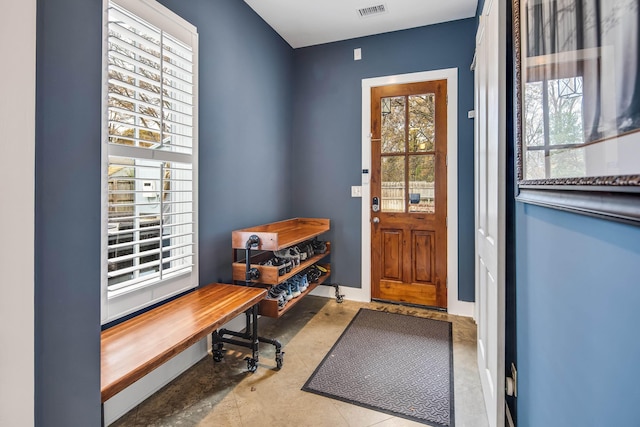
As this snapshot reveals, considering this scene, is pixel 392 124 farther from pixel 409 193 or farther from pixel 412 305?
pixel 412 305

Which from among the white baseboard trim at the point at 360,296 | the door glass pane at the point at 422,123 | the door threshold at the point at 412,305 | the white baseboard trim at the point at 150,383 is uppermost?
the door glass pane at the point at 422,123

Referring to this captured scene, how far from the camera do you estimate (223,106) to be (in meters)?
2.69

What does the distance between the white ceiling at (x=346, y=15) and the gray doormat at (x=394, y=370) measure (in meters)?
3.01

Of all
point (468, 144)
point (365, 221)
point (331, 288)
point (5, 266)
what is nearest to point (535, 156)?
point (5, 266)

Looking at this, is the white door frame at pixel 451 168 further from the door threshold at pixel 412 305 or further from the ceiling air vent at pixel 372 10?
the ceiling air vent at pixel 372 10

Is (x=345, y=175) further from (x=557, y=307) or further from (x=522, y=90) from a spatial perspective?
(x=557, y=307)

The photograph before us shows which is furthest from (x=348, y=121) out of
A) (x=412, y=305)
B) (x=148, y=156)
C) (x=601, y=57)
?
(x=601, y=57)

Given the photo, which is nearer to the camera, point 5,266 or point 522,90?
point 5,266

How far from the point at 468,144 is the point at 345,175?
1.34 meters

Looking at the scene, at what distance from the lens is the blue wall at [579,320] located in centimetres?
61

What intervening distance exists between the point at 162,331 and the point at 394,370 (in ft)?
5.16

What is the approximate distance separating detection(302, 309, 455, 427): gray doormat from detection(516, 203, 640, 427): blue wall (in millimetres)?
690

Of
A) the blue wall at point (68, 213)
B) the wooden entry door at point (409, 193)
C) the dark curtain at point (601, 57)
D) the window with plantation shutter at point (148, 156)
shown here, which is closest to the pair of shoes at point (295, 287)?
the window with plantation shutter at point (148, 156)

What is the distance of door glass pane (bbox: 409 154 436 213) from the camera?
3400 mm
